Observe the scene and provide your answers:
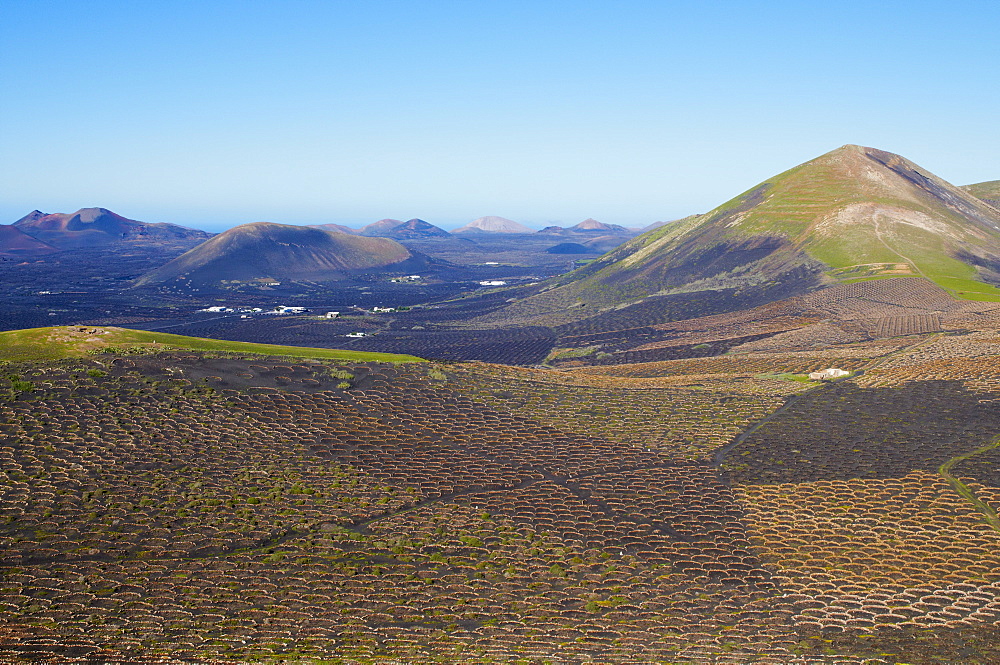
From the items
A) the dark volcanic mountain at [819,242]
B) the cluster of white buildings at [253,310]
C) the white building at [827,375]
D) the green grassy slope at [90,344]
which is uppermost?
the dark volcanic mountain at [819,242]

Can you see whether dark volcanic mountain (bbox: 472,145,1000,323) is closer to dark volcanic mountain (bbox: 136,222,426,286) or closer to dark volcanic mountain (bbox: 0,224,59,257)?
dark volcanic mountain (bbox: 136,222,426,286)

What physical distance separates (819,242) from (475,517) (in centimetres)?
6955

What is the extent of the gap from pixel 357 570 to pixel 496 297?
90002mm

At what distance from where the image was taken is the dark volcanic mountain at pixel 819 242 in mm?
70875

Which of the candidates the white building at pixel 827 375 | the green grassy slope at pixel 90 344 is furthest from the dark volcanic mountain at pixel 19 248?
the white building at pixel 827 375

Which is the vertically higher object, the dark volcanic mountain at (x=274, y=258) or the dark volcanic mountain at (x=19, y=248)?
the dark volcanic mountain at (x=19, y=248)

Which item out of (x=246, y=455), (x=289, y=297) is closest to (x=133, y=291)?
(x=289, y=297)

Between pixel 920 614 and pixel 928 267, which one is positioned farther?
pixel 928 267

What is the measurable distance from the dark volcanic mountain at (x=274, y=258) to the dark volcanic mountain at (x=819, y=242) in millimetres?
59983

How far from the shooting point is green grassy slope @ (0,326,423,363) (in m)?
28.7

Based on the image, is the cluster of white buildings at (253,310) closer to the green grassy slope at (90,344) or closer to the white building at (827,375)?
the green grassy slope at (90,344)

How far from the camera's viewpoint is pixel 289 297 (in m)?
116

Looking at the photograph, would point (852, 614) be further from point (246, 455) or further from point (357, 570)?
point (246, 455)

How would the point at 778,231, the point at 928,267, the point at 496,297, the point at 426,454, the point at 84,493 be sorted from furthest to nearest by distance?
the point at 496,297 → the point at 778,231 → the point at 928,267 → the point at 426,454 → the point at 84,493
